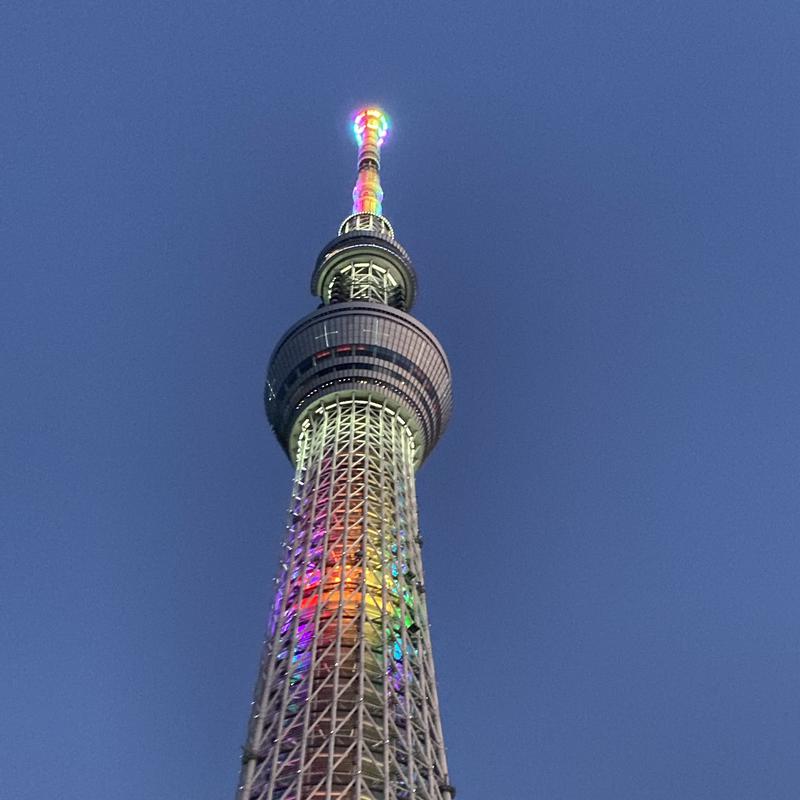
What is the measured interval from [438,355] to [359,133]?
2154 inches

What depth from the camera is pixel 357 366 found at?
283ft

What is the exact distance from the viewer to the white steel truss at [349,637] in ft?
191

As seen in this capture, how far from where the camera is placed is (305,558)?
74000 mm

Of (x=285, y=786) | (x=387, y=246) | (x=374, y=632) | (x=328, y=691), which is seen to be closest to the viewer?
(x=285, y=786)

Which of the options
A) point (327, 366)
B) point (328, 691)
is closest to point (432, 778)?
point (328, 691)

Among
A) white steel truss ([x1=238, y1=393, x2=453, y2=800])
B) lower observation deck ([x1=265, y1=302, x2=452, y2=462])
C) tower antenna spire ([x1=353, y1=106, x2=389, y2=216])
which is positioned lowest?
white steel truss ([x1=238, y1=393, x2=453, y2=800])

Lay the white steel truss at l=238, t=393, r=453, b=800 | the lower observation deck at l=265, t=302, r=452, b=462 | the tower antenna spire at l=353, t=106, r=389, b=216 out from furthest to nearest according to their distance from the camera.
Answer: the tower antenna spire at l=353, t=106, r=389, b=216
the lower observation deck at l=265, t=302, r=452, b=462
the white steel truss at l=238, t=393, r=453, b=800

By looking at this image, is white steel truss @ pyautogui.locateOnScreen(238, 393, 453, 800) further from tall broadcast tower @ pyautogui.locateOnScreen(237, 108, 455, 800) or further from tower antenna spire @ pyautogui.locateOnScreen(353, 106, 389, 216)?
tower antenna spire @ pyautogui.locateOnScreen(353, 106, 389, 216)

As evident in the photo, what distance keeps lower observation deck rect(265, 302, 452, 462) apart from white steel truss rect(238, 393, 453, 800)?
4.37ft

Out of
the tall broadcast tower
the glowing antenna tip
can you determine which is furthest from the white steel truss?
the glowing antenna tip

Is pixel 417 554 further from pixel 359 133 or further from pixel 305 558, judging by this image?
pixel 359 133

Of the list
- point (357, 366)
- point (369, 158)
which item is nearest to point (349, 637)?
point (357, 366)

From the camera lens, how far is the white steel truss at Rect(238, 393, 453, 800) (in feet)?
191

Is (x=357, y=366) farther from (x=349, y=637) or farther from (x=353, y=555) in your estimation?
(x=349, y=637)
